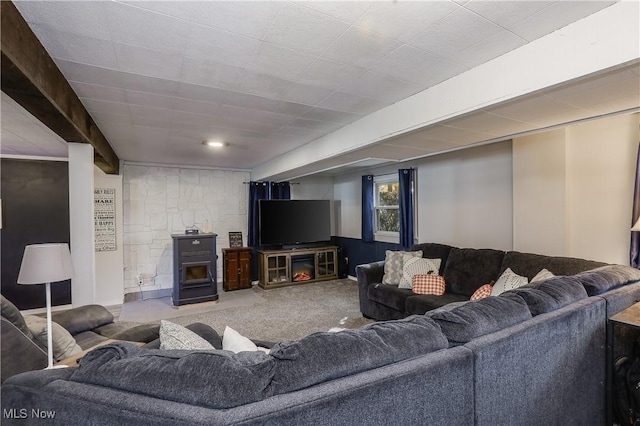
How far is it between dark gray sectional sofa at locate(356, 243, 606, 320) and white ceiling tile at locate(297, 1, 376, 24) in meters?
2.68

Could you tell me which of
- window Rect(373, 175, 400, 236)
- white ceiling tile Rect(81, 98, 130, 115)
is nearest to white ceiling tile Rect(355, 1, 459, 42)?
white ceiling tile Rect(81, 98, 130, 115)

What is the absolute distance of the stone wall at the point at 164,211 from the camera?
5242mm

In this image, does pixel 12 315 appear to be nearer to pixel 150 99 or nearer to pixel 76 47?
pixel 76 47

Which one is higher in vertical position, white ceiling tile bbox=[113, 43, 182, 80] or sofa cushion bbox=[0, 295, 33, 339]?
white ceiling tile bbox=[113, 43, 182, 80]

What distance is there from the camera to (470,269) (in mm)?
3453

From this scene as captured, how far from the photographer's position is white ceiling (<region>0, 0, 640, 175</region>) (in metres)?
1.41

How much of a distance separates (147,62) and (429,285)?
3.28 metres

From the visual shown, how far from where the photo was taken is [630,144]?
2.71 m

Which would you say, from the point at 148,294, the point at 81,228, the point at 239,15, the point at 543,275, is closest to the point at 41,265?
the point at 81,228

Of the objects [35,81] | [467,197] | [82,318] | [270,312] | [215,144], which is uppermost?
[215,144]

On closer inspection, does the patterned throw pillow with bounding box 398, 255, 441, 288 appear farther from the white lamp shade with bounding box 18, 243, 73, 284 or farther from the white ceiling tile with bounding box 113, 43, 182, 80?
the white lamp shade with bounding box 18, 243, 73, 284

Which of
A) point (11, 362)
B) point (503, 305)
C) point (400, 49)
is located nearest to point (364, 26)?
point (400, 49)

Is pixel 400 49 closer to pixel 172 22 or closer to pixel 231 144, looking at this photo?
pixel 172 22

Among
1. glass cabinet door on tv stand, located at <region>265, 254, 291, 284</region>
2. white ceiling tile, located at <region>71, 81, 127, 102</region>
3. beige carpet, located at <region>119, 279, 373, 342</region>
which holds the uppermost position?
white ceiling tile, located at <region>71, 81, 127, 102</region>
